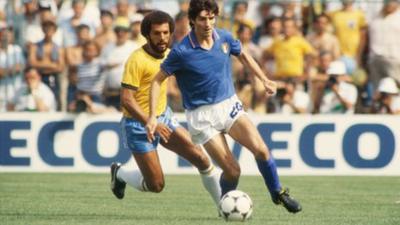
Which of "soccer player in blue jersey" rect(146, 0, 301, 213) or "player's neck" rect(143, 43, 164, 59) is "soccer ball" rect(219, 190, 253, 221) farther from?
"player's neck" rect(143, 43, 164, 59)

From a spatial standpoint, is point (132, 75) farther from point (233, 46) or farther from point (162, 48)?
point (233, 46)

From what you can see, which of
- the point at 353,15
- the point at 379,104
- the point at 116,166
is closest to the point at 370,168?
the point at 379,104

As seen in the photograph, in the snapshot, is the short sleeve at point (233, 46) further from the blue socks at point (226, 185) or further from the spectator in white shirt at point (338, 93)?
the spectator in white shirt at point (338, 93)

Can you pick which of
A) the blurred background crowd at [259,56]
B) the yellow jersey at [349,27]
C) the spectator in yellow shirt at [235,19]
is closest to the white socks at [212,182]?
the blurred background crowd at [259,56]

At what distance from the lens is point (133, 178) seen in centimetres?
1284

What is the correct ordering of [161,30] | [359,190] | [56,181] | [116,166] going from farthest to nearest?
[56,181] < [359,190] < [116,166] < [161,30]

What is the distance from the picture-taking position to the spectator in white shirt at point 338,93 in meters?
18.6

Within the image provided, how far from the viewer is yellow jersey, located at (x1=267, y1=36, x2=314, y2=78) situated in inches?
732

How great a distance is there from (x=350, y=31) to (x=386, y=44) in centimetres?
67

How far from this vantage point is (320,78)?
61.3 feet

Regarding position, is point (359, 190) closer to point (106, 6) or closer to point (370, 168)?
point (370, 168)

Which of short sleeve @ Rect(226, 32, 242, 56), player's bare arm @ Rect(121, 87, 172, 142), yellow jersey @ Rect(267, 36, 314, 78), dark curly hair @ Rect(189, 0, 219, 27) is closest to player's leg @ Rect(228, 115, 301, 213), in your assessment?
short sleeve @ Rect(226, 32, 242, 56)

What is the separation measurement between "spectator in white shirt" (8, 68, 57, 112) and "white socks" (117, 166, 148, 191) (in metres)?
5.85

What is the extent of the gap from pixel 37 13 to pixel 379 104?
5.84 metres
